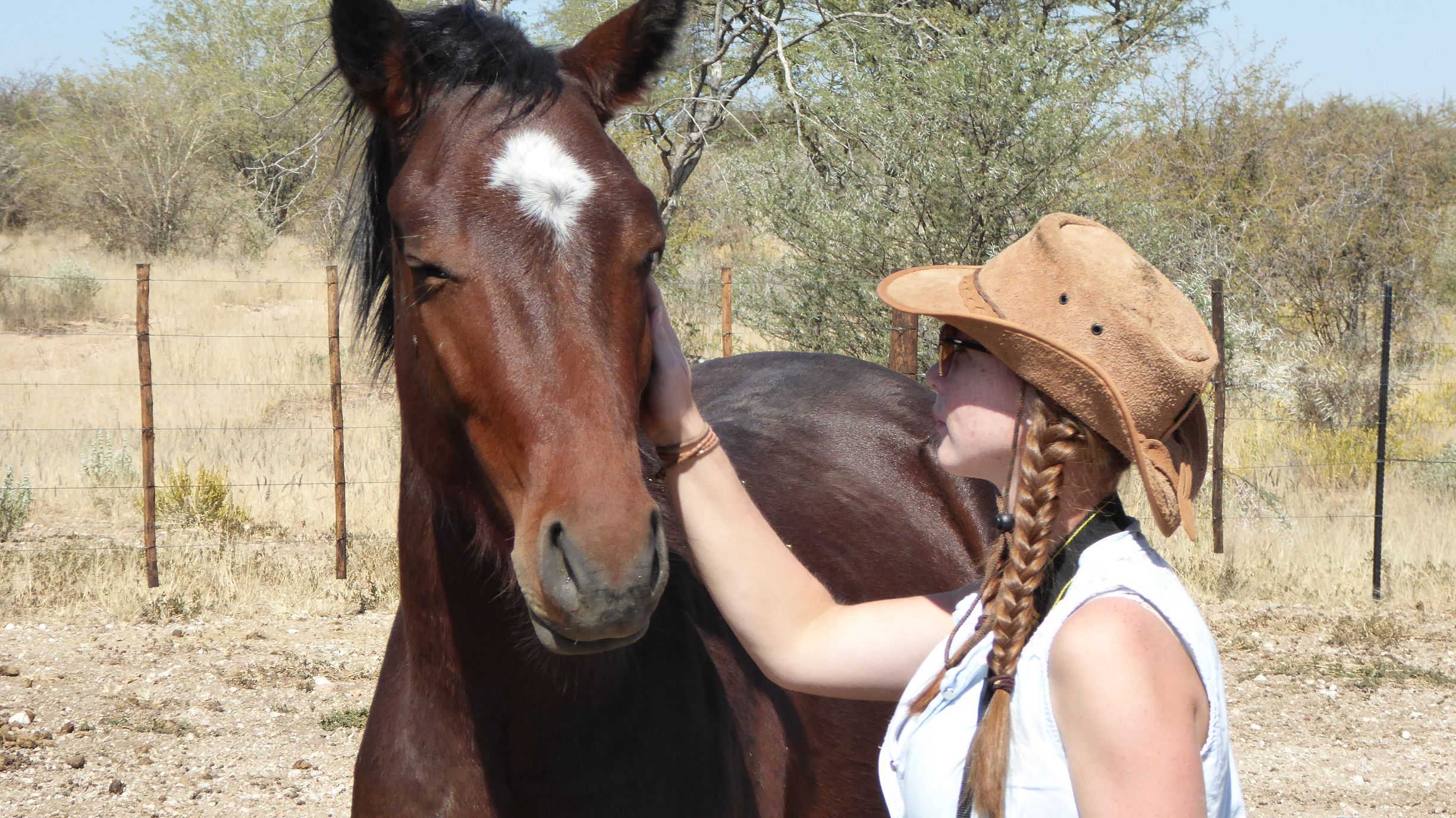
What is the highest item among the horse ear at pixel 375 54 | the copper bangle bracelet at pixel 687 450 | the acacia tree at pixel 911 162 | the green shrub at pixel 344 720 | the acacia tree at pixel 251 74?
the acacia tree at pixel 251 74

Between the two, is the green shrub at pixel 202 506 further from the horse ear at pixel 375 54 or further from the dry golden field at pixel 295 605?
the horse ear at pixel 375 54

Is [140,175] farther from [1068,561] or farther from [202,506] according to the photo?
[1068,561]

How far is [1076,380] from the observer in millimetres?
1323

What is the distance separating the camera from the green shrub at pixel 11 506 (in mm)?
7254

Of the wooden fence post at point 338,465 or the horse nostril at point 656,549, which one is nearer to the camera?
the horse nostril at point 656,549

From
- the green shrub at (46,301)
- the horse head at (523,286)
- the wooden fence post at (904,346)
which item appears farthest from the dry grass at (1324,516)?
the green shrub at (46,301)

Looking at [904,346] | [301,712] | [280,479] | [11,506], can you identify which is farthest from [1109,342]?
[280,479]

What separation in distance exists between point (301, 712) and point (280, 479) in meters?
4.23

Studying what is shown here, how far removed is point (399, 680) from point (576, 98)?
1.15 meters

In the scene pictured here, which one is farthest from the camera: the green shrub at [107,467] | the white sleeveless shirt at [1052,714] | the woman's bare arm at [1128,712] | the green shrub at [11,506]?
the green shrub at [107,467]

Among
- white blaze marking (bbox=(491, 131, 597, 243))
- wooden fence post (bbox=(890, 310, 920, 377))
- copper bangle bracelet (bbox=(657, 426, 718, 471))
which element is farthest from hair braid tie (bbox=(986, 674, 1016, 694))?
wooden fence post (bbox=(890, 310, 920, 377))

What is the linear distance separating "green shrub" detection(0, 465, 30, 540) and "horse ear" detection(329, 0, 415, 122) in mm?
6773

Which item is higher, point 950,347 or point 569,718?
point 950,347

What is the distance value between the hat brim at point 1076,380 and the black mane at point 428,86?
83cm
